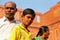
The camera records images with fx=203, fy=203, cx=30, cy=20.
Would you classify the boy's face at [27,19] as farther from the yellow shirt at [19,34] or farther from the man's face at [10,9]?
the man's face at [10,9]

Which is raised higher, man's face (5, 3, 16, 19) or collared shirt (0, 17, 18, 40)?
man's face (5, 3, 16, 19)

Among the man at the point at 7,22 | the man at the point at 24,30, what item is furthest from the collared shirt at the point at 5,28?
the man at the point at 24,30

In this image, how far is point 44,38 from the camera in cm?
321

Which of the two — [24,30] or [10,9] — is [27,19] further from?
[10,9]

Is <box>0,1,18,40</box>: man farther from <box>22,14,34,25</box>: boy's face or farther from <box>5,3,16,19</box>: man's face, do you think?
<box>22,14,34,25</box>: boy's face

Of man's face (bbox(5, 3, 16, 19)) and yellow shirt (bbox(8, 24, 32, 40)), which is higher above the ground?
man's face (bbox(5, 3, 16, 19))

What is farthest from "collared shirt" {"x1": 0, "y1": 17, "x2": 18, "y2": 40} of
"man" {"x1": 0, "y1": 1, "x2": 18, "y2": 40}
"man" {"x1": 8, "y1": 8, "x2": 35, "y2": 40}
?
"man" {"x1": 8, "y1": 8, "x2": 35, "y2": 40}

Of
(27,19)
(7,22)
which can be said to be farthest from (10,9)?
(27,19)

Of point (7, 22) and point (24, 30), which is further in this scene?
point (7, 22)

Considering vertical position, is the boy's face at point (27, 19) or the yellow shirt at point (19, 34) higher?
the boy's face at point (27, 19)

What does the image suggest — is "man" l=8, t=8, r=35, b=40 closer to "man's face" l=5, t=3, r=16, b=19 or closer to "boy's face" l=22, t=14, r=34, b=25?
"boy's face" l=22, t=14, r=34, b=25

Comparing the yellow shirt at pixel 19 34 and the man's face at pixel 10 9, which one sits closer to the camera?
the yellow shirt at pixel 19 34

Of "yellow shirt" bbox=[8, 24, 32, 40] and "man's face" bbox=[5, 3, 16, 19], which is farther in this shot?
"man's face" bbox=[5, 3, 16, 19]

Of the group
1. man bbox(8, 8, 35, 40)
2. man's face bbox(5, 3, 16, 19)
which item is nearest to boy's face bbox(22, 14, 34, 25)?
man bbox(8, 8, 35, 40)
